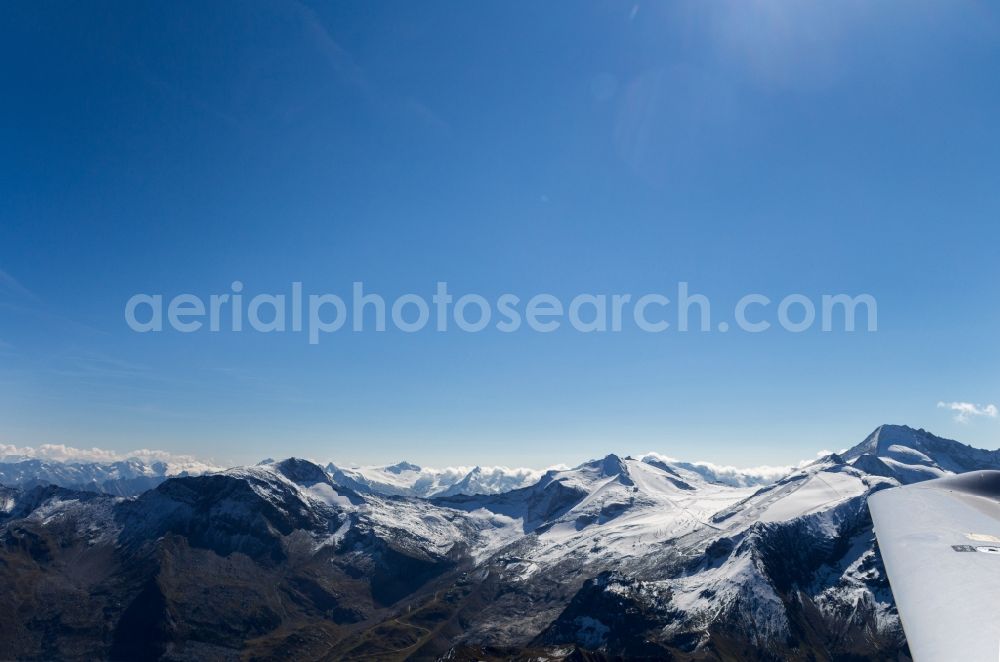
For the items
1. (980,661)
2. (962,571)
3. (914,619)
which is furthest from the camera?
(962,571)

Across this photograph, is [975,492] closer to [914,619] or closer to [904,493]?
[904,493]

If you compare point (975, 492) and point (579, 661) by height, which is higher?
point (975, 492)

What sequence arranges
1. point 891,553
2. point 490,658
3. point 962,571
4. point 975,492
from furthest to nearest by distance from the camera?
point 490,658 → point 975,492 → point 891,553 → point 962,571

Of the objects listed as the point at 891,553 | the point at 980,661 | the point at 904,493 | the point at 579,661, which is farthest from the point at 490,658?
the point at 980,661

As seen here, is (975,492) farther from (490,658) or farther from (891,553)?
(490,658)

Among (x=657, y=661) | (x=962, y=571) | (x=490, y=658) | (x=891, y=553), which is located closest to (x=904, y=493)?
(x=891, y=553)

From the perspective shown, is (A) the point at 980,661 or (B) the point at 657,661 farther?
(B) the point at 657,661

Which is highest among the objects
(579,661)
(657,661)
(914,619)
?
(914,619)
